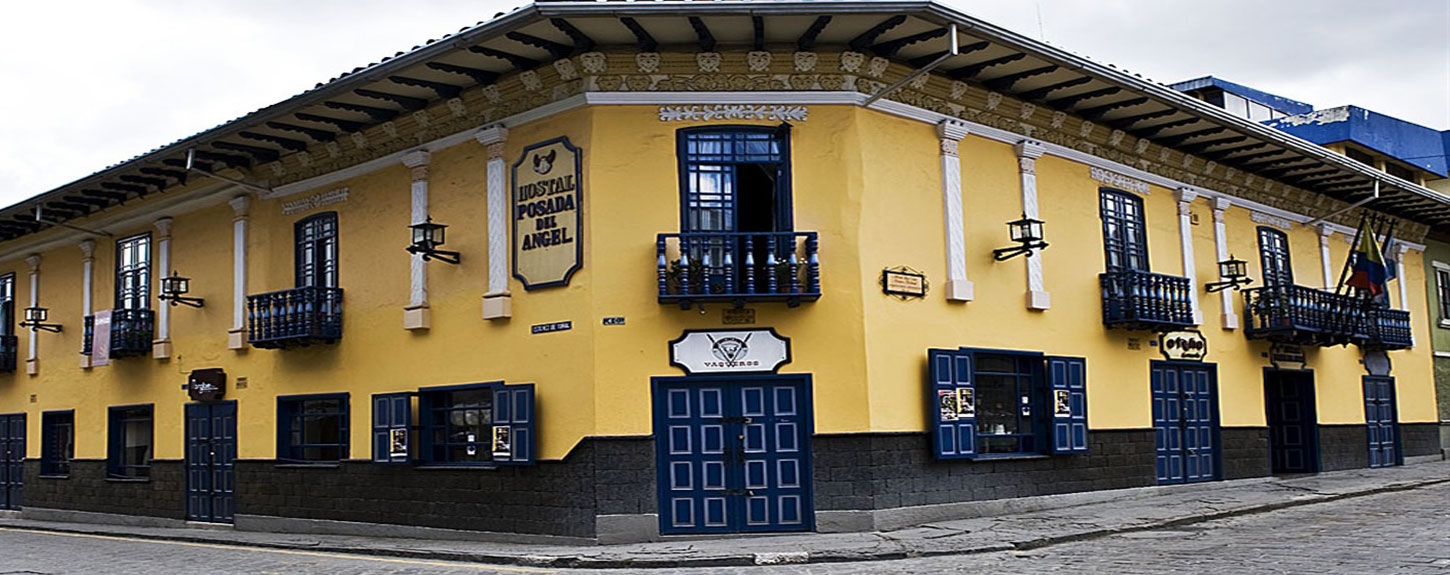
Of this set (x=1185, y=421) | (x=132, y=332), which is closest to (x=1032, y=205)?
(x=1185, y=421)

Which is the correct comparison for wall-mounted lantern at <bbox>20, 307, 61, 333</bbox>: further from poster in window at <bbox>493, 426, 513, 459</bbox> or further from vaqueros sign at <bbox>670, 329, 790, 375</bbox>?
vaqueros sign at <bbox>670, 329, 790, 375</bbox>

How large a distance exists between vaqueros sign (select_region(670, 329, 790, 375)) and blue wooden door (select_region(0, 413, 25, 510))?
16.6 metres

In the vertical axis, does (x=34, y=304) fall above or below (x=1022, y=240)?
above

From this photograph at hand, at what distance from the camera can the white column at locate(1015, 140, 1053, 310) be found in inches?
651

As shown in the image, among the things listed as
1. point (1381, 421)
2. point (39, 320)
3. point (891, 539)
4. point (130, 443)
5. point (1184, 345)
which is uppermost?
point (39, 320)

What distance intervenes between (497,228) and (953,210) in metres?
5.78

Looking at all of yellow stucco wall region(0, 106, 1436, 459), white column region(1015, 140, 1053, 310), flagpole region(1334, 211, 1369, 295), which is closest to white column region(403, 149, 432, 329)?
yellow stucco wall region(0, 106, 1436, 459)

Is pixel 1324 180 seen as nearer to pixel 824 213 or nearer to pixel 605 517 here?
pixel 824 213

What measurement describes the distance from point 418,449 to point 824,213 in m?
6.17

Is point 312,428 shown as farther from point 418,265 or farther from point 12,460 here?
point 12,460

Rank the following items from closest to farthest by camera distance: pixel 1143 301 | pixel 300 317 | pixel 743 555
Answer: pixel 743 555 → pixel 300 317 → pixel 1143 301

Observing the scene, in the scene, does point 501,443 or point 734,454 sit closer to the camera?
point 734,454

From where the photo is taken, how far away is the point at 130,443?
2156 centimetres

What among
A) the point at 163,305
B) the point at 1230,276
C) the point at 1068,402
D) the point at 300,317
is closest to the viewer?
the point at 1068,402
